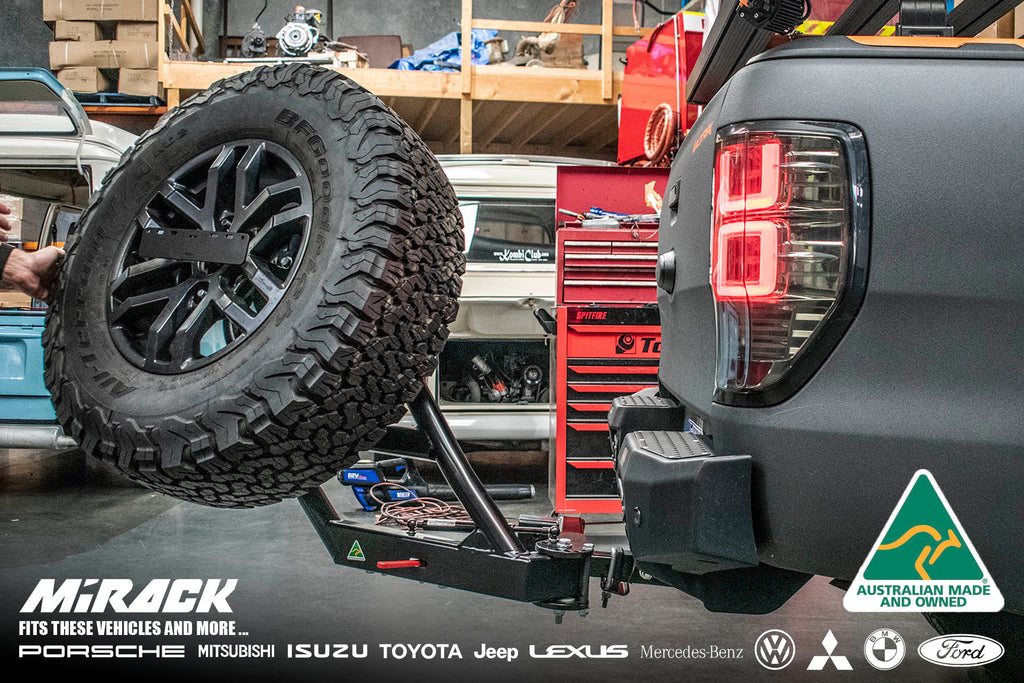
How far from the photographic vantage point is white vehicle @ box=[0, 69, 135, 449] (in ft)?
11.6

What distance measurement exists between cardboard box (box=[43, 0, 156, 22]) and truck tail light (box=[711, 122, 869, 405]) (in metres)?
6.58

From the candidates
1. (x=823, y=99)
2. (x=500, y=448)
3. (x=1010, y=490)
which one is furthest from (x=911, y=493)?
(x=500, y=448)

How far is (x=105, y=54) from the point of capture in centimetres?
630

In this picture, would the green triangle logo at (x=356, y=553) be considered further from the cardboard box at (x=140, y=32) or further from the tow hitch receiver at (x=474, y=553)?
the cardboard box at (x=140, y=32)

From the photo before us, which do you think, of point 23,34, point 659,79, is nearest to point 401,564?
point 659,79

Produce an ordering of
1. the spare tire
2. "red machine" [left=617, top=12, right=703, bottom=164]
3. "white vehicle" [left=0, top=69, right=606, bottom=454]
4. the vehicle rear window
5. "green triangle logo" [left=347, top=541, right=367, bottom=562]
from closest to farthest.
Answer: the spare tire
"green triangle logo" [left=347, top=541, right=367, bottom=562]
"white vehicle" [left=0, top=69, right=606, bottom=454]
"red machine" [left=617, top=12, right=703, bottom=164]
the vehicle rear window

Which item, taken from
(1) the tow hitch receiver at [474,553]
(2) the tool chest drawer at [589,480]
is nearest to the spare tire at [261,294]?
(1) the tow hitch receiver at [474,553]

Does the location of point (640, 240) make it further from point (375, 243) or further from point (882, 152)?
point (882, 152)

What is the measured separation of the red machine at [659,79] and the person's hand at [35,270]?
9.42ft

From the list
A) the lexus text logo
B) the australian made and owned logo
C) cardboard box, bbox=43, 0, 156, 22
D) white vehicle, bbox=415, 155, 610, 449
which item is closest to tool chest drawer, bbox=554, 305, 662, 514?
white vehicle, bbox=415, 155, 610, 449

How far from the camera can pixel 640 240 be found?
10.7ft

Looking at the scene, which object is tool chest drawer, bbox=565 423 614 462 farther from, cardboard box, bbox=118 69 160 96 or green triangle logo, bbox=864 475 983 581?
cardboard box, bbox=118 69 160 96

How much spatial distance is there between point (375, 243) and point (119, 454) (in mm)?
615

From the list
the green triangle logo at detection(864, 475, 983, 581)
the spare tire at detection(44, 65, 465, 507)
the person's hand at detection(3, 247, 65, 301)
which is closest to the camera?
the green triangle logo at detection(864, 475, 983, 581)
